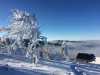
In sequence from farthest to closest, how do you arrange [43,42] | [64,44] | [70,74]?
[64,44] → [43,42] → [70,74]

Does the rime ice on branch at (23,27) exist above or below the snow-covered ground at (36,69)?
above

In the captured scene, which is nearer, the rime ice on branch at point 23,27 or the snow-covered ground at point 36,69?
the snow-covered ground at point 36,69

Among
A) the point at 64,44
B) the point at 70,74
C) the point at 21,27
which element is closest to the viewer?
the point at 70,74

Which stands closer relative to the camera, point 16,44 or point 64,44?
point 16,44

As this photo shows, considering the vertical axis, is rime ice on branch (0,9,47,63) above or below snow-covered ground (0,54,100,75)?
above

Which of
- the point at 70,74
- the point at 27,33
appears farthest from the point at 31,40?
the point at 70,74

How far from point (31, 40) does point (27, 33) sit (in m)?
0.77

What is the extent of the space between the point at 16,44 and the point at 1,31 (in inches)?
72.0

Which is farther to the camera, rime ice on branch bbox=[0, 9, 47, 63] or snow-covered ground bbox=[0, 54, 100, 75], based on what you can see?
rime ice on branch bbox=[0, 9, 47, 63]

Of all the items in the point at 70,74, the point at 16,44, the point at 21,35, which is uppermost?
the point at 21,35

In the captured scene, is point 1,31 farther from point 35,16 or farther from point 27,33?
point 35,16

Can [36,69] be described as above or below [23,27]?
below

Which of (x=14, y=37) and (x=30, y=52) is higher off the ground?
(x=14, y=37)

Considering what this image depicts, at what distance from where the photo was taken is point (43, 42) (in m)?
11.6
